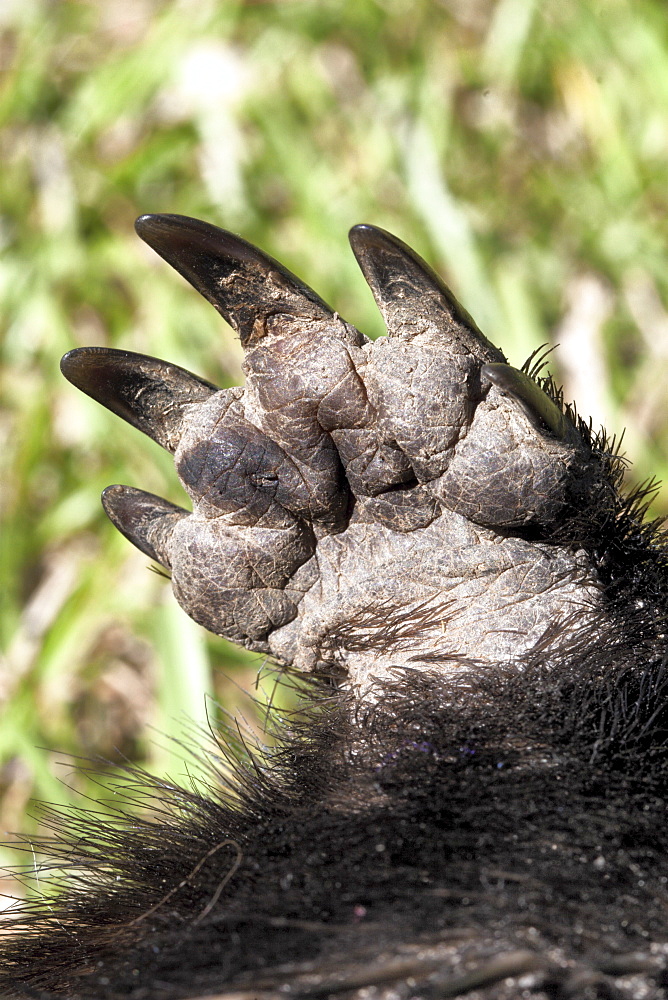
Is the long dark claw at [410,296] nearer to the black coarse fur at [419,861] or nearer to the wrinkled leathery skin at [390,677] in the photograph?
the wrinkled leathery skin at [390,677]

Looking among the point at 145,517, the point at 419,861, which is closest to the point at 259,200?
the point at 145,517

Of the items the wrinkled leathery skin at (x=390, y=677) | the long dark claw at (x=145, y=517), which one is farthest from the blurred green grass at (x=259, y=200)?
the wrinkled leathery skin at (x=390, y=677)

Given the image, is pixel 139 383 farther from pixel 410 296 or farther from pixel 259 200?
pixel 259 200

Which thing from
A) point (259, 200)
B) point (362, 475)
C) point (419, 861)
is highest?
point (259, 200)

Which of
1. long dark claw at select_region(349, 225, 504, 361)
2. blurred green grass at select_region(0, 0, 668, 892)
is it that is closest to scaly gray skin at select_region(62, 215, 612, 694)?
long dark claw at select_region(349, 225, 504, 361)

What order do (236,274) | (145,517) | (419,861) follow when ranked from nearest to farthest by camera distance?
(419,861), (236,274), (145,517)

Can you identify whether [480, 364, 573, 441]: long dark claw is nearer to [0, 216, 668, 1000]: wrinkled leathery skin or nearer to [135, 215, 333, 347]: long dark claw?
[0, 216, 668, 1000]: wrinkled leathery skin

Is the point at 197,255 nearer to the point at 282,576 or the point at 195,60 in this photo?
the point at 282,576
